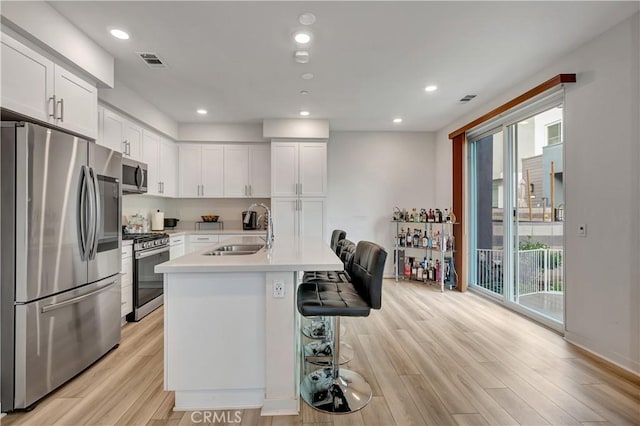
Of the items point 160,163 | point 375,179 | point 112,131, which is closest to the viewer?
point 112,131

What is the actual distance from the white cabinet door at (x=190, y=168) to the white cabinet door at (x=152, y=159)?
22.7 inches

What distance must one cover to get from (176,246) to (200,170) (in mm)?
1373

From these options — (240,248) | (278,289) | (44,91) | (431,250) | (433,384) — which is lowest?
(433,384)

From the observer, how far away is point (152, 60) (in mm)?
2893

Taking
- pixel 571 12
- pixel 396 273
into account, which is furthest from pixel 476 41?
pixel 396 273

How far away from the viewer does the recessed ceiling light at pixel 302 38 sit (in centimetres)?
246

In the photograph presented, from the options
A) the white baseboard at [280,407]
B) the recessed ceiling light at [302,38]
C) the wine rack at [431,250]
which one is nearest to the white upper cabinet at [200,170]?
the recessed ceiling light at [302,38]

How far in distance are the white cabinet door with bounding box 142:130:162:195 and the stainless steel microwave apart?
0.38 metres

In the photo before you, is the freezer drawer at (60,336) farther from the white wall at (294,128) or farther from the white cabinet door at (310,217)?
the white wall at (294,128)

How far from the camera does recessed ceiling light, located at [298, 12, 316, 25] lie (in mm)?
2211

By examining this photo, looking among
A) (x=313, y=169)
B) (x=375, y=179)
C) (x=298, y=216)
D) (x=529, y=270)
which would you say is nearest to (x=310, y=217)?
(x=298, y=216)

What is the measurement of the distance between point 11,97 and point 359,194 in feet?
14.5

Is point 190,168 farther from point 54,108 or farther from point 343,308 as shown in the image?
point 343,308

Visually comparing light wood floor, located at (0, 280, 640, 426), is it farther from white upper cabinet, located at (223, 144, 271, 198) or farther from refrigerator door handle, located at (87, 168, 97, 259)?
white upper cabinet, located at (223, 144, 271, 198)
